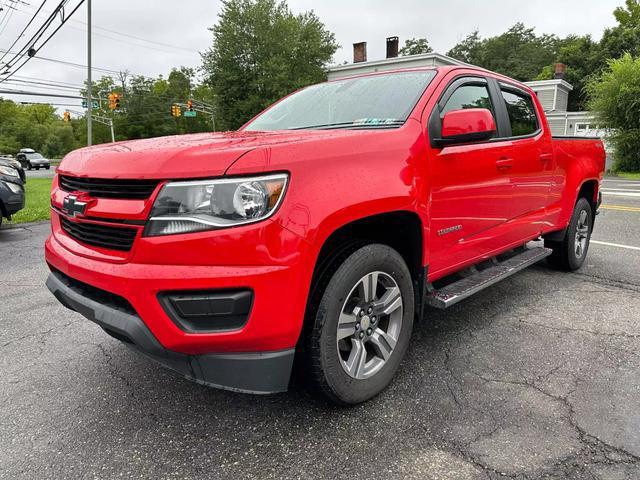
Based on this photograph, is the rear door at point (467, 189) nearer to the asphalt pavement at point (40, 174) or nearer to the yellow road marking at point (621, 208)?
the yellow road marking at point (621, 208)

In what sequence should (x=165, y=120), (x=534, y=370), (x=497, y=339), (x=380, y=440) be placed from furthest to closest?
(x=165, y=120) → (x=497, y=339) → (x=534, y=370) → (x=380, y=440)

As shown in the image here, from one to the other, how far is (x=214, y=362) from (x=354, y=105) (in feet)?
6.34

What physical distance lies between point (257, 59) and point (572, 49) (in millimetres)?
38422

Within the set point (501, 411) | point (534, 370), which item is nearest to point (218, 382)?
point (501, 411)

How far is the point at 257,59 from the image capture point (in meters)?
38.3

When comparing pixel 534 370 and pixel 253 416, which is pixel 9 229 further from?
pixel 534 370

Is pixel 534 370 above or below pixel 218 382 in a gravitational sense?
below

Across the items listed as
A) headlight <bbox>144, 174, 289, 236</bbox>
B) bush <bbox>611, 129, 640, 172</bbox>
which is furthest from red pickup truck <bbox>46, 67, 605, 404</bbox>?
bush <bbox>611, 129, 640, 172</bbox>

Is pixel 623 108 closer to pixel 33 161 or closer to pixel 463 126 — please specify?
pixel 463 126

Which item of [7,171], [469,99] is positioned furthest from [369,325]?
[7,171]

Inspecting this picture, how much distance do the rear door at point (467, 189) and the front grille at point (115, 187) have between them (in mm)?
1545

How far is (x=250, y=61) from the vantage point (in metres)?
38.6

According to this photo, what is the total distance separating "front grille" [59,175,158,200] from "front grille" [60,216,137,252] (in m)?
0.15

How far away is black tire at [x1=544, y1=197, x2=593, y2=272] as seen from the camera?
15.6 feet
